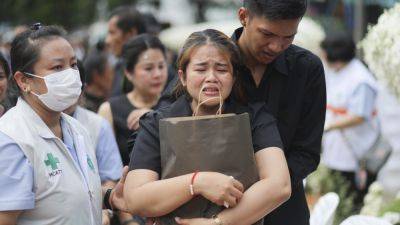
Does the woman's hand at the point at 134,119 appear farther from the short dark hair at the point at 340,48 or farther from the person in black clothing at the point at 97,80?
the short dark hair at the point at 340,48

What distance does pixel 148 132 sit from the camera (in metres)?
2.96

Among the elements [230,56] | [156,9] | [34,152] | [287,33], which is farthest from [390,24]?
[156,9]

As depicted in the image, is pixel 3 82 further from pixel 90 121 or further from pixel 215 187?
pixel 215 187

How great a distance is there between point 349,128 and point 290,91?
12.3 ft

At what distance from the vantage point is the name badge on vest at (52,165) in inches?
117

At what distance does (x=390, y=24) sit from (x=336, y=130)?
10.7ft

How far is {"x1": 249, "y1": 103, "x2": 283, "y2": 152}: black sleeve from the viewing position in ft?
9.62

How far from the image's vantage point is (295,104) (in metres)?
3.33

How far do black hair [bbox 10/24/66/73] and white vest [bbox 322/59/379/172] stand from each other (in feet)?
13.4

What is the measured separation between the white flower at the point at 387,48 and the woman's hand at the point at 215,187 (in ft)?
4.94

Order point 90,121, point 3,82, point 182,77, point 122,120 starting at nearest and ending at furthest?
point 182,77
point 3,82
point 90,121
point 122,120

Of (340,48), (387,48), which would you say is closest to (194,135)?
(387,48)

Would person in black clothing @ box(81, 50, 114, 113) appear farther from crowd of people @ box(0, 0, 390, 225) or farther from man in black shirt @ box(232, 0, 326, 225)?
man in black shirt @ box(232, 0, 326, 225)

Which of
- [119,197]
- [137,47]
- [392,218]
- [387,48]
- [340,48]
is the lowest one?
[392,218]
